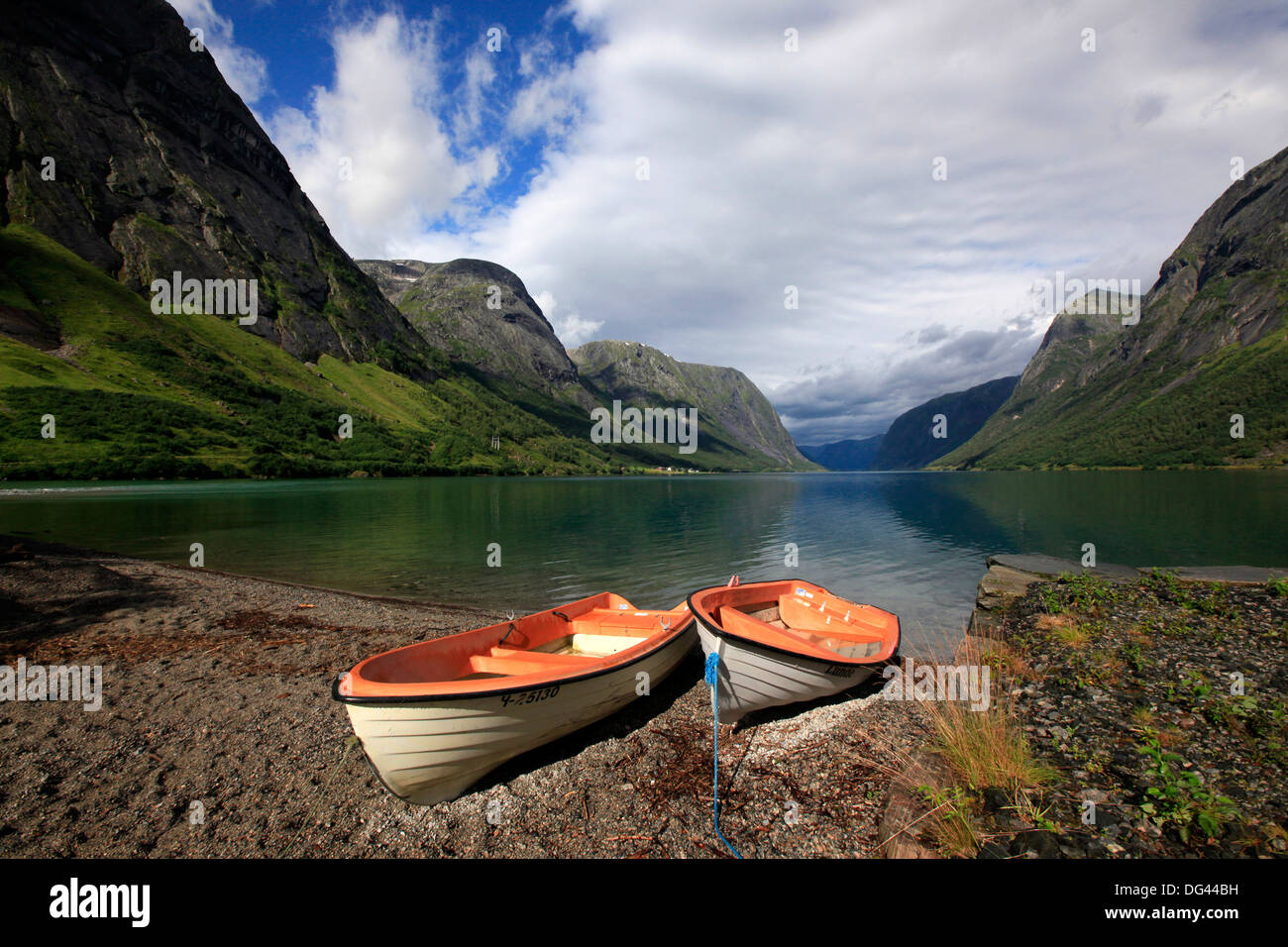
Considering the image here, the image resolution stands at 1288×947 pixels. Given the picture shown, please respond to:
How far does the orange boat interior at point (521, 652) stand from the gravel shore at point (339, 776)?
142 centimetres

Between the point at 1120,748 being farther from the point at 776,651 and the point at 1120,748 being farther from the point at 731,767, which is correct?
the point at 731,767

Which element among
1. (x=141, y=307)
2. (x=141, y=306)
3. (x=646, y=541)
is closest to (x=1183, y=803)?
(x=646, y=541)

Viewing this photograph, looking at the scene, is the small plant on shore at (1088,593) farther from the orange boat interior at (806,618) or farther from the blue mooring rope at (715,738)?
the blue mooring rope at (715,738)

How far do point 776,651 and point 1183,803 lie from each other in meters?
4.92

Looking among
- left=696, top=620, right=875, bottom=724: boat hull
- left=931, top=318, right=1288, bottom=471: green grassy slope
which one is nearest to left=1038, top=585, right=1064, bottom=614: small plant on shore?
left=696, top=620, right=875, bottom=724: boat hull

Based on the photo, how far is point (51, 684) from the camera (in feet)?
31.4

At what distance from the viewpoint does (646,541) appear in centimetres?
3806

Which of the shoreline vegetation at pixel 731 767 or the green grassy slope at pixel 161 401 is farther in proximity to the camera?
the green grassy slope at pixel 161 401

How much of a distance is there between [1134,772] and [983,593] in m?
13.3

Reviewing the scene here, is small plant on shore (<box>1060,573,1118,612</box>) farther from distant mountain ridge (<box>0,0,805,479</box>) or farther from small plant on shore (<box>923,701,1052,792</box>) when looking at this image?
distant mountain ridge (<box>0,0,805,479</box>)

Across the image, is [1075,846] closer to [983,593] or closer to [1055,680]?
[1055,680]

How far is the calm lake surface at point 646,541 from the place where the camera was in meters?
23.9

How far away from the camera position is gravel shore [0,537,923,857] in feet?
20.5

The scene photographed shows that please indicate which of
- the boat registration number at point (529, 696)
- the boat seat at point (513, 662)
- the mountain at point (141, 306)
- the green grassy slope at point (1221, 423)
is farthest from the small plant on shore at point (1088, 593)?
the green grassy slope at point (1221, 423)
